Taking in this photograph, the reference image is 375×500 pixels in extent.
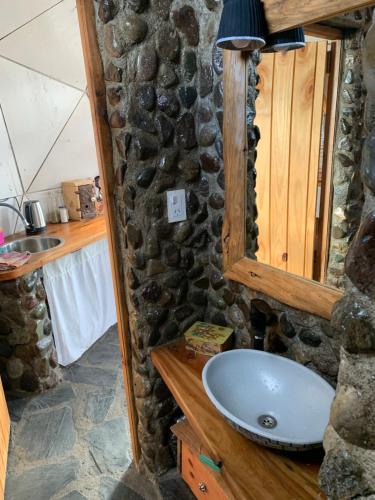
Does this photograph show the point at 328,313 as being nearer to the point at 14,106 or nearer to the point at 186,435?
the point at 186,435

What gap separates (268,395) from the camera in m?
1.15

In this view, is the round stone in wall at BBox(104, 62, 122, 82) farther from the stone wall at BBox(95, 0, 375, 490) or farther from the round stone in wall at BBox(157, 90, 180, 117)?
the round stone in wall at BBox(157, 90, 180, 117)

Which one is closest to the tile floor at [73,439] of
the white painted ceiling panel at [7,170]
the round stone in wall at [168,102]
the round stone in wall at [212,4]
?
the white painted ceiling panel at [7,170]

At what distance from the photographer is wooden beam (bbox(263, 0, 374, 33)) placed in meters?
0.81

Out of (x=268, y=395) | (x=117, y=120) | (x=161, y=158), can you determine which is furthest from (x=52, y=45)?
(x=268, y=395)

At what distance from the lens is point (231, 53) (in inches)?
46.0

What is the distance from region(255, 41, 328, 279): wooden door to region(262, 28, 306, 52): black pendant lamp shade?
0.02m

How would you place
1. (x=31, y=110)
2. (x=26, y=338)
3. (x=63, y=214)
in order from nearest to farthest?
(x=26, y=338), (x=31, y=110), (x=63, y=214)

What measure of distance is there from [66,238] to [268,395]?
6.23ft

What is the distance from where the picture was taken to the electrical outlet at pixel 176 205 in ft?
4.63

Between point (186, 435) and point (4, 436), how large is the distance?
43.6 inches

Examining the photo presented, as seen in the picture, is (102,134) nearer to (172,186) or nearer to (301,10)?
(172,186)

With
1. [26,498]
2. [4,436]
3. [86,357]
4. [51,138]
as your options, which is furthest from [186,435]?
[51,138]

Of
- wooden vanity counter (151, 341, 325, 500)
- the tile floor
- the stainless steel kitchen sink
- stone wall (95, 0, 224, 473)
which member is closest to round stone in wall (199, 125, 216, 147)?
stone wall (95, 0, 224, 473)
